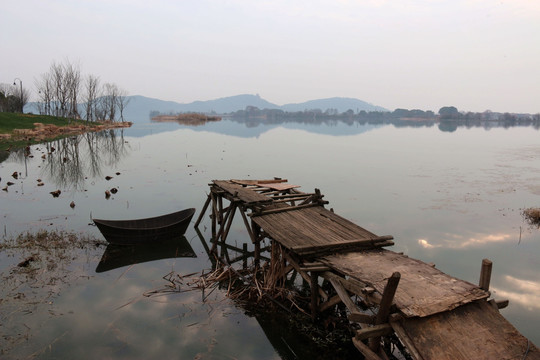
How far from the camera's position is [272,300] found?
10820mm

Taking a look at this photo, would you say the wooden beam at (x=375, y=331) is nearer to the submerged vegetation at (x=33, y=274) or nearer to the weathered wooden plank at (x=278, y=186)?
the submerged vegetation at (x=33, y=274)

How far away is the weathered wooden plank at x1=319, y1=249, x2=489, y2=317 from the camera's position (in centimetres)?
656

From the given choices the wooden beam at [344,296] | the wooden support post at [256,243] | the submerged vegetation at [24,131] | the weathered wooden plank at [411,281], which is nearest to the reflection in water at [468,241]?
the wooden support post at [256,243]

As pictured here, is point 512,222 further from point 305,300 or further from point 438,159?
point 438,159

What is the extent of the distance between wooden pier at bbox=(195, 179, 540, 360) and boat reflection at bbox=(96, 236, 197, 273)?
5.53 meters

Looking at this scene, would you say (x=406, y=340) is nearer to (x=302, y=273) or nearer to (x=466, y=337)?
(x=466, y=337)

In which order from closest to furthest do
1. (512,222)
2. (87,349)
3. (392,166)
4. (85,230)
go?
(87,349)
(85,230)
(512,222)
(392,166)

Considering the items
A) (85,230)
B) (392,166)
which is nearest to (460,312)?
(85,230)

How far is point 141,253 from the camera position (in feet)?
49.2

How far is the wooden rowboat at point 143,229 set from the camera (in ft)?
48.2

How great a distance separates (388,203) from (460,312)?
17.1 meters

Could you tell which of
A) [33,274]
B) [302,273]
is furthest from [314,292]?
[33,274]

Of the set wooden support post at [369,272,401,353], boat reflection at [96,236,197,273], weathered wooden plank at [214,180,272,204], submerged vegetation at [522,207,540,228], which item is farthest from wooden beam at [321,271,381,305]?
submerged vegetation at [522,207,540,228]

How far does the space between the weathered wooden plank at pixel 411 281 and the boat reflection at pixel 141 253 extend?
816cm
